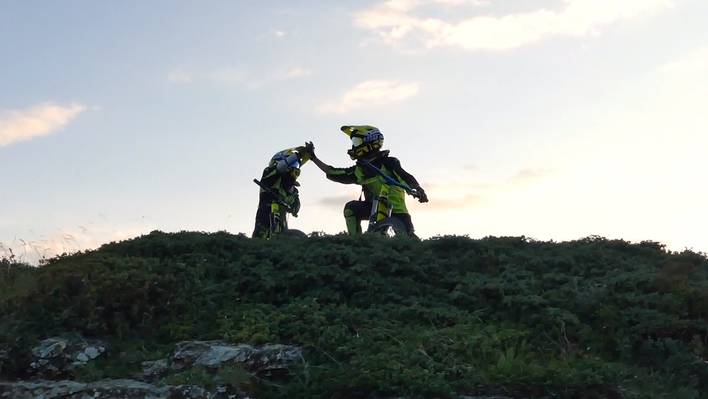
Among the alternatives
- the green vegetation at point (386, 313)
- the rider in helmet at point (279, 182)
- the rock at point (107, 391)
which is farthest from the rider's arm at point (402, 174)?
the rock at point (107, 391)

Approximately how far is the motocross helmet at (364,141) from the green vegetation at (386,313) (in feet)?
12.3

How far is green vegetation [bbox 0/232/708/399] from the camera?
26.0 feet

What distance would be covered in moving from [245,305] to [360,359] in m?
2.01

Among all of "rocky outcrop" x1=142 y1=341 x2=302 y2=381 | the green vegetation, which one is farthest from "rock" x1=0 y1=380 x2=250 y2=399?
"rocky outcrop" x1=142 y1=341 x2=302 y2=381

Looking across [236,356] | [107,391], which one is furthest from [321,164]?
[107,391]

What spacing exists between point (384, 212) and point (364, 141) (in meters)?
1.51

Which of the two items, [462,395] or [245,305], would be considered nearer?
[462,395]

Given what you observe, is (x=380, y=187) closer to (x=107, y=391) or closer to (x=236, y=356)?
(x=236, y=356)

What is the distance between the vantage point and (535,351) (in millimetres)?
8852

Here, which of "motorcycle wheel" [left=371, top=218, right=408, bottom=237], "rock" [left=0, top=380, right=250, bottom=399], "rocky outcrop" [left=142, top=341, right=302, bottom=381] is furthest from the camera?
"motorcycle wheel" [left=371, top=218, right=408, bottom=237]

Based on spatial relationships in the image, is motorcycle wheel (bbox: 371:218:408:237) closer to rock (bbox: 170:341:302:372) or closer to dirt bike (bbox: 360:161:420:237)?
dirt bike (bbox: 360:161:420:237)

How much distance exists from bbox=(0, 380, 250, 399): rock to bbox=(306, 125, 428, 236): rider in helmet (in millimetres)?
6983

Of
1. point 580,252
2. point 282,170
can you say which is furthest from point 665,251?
point 282,170

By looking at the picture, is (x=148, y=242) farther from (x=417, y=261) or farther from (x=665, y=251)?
(x=665, y=251)
